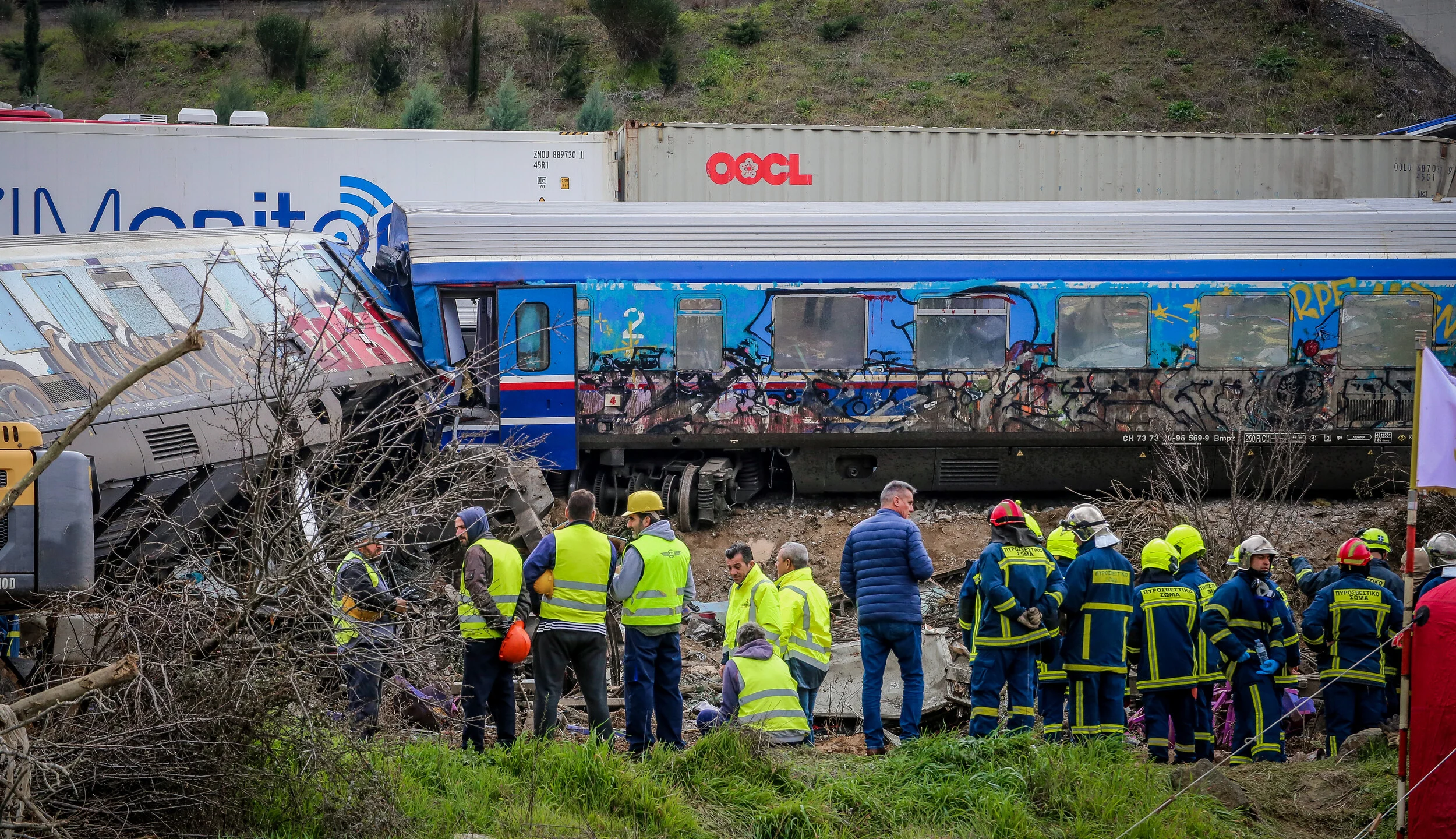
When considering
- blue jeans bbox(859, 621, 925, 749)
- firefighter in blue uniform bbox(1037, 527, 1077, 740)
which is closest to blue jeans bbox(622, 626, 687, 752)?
blue jeans bbox(859, 621, 925, 749)

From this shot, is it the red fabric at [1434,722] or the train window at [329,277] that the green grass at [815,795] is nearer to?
the red fabric at [1434,722]

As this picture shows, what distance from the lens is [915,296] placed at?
13016 mm

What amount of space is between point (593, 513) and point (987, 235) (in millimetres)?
7170

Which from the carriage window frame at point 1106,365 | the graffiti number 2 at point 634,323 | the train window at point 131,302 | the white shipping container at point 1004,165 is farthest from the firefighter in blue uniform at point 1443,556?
the white shipping container at point 1004,165

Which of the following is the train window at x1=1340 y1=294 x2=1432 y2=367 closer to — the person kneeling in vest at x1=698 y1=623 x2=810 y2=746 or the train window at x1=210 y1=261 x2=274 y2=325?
the person kneeling in vest at x1=698 y1=623 x2=810 y2=746

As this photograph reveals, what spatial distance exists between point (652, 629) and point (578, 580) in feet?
1.69

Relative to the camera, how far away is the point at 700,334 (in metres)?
13.0

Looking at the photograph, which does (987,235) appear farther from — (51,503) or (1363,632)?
(51,503)

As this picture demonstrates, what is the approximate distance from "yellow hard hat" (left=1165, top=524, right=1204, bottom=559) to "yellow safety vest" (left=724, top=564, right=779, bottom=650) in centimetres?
250

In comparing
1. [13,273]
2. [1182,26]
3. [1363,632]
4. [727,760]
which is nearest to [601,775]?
[727,760]

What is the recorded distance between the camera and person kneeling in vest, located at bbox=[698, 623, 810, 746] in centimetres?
716

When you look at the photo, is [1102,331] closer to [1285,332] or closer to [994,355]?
[994,355]

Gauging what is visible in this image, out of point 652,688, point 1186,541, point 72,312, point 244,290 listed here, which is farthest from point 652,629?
point 244,290

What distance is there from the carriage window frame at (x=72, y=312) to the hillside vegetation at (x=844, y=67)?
21029mm
